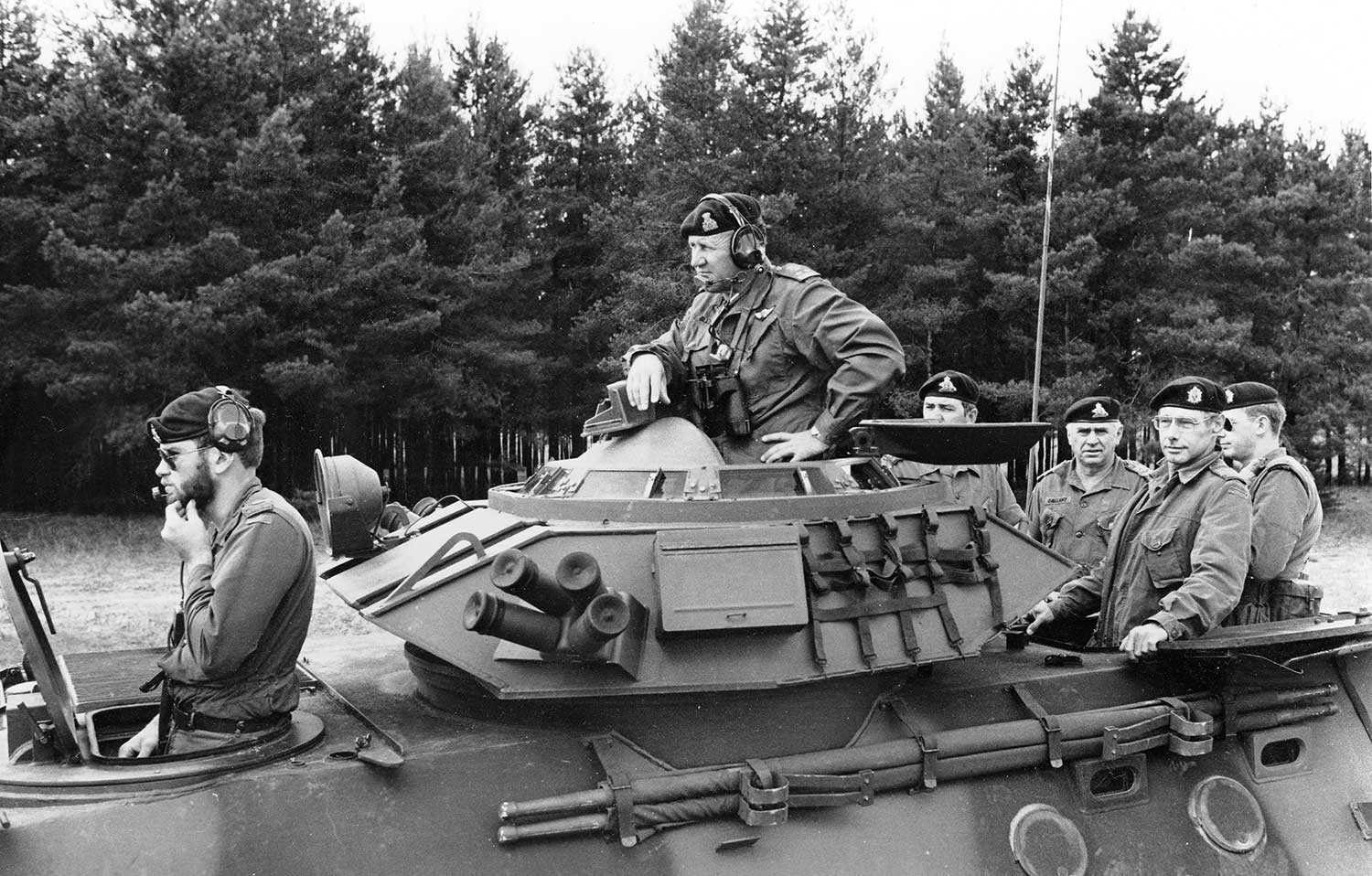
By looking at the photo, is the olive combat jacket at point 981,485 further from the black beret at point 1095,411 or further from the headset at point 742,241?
the headset at point 742,241

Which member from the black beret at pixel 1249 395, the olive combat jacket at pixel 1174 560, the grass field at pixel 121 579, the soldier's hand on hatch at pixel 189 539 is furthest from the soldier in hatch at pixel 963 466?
the grass field at pixel 121 579

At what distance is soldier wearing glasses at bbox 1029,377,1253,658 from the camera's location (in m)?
5.07

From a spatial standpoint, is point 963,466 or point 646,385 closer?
point 646,385

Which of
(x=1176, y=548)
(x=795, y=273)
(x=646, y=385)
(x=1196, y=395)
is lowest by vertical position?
(x=1176, y=548)

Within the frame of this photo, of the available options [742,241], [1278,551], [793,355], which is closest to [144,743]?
[793,355]

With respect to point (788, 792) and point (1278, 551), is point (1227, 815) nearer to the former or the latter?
point (1278, 551)

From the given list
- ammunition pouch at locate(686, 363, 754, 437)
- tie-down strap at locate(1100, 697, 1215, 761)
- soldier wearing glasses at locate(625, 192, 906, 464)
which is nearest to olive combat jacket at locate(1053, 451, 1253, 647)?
tie-down strap at locate(1100, 697, 1215, 761)

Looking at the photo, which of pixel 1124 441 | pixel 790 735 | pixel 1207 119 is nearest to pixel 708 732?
pixel 790 735

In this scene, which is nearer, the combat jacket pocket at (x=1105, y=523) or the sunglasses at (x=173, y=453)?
the sunglasses at (x=173, y=453)

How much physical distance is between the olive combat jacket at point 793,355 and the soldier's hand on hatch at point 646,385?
110mm

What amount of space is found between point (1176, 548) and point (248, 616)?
160 inches

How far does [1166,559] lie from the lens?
18.2 ft

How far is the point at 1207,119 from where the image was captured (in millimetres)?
26344

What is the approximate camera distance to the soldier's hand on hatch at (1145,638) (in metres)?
4.92
